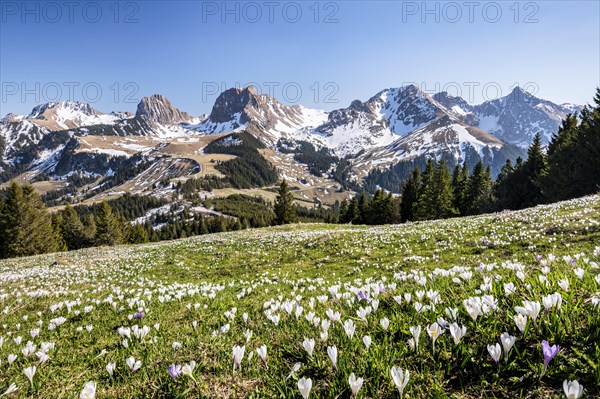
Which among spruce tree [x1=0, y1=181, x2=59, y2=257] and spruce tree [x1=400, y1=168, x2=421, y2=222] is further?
spruce tree [x1=400, y1=168, x2=421, y2=222]

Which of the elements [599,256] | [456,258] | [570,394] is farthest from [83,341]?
[456,258]

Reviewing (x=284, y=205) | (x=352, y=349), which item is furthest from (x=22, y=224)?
(x=352, y=349)

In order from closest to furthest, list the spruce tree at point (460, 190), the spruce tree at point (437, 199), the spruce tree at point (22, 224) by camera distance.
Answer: the spruce tree at point (22, 224) → the spruce tree at point (437, 199) → the spruce tree at point (460, 190)

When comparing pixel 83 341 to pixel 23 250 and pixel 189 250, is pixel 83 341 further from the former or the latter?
pixel 23 250

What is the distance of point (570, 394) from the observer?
5.30ft

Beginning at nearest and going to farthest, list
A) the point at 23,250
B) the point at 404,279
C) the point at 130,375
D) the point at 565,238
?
the point at 130,375 → the point at 404,279 → the point at 565,238 → the point at 23,250

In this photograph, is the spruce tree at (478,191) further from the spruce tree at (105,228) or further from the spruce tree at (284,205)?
the spruce tree at (105,228)

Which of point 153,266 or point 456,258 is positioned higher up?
point 456,258

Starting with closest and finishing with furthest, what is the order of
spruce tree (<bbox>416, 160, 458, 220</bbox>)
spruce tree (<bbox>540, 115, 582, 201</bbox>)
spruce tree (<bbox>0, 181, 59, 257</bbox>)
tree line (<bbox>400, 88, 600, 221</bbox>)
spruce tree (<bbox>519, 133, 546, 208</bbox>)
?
tree line (<bbox>400, 88, 600, 221</bbox>) < spruce tree (<bbox>540, 115, 582, 201</bbox>) < spruce tree (<bbox>0, 181, 59, 257</bbox>) < spruce tree (<bbox>519, 133, 546, 208</bbox>) < spruce tree (<bbox>416, 160, 458, 220</bbox>)

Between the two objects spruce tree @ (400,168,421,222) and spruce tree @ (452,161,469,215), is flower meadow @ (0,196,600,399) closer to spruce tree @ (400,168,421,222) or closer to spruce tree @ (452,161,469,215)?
spruce tree @ (400,168,421,222)

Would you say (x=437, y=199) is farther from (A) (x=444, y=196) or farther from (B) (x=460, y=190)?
(B) (x=460, y=190)

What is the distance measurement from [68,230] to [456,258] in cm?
10236

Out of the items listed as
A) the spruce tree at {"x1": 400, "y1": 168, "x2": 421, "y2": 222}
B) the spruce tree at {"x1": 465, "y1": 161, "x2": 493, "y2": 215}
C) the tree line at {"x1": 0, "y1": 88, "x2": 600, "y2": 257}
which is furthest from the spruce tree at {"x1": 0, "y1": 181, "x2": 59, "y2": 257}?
the spruce tree at {"x1": 465, "y1": 161, "x2": 493, "y2": 215}

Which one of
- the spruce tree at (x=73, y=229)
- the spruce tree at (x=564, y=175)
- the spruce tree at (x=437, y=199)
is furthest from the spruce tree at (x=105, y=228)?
the spruce tree at (x=564, y=175)
